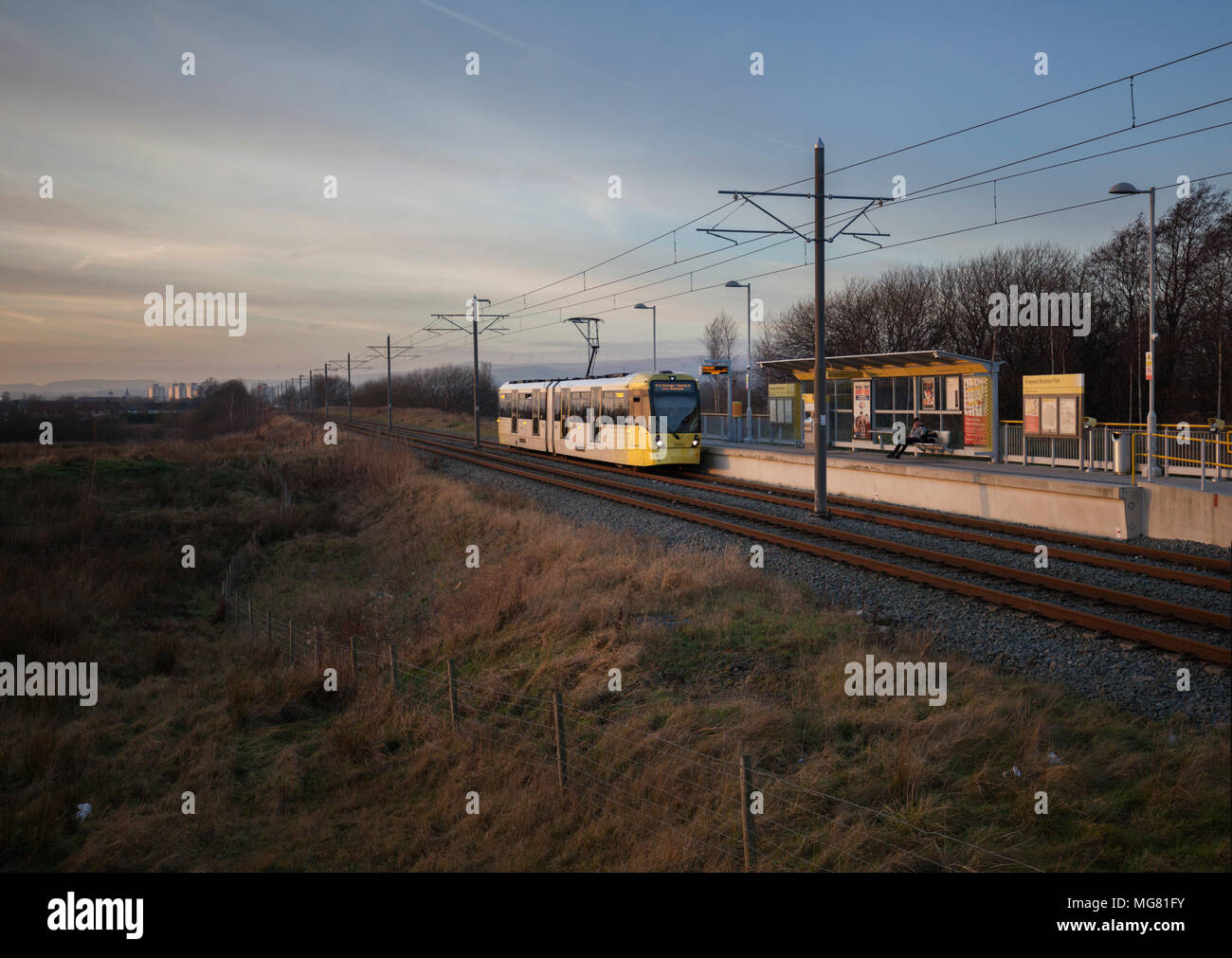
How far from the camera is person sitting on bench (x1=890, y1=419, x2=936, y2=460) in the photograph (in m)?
24.6

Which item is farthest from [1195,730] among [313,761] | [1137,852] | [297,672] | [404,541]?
[404,541]

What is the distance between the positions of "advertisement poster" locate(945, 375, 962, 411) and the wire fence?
19.3 m

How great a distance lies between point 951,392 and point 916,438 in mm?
1713

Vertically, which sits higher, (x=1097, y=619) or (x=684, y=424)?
(x=684, y=424)

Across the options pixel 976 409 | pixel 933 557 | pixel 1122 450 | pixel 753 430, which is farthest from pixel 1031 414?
pixel 753 430

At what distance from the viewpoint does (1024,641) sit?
9141mm

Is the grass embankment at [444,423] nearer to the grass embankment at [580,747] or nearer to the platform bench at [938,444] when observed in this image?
the platform bench at [938,444]

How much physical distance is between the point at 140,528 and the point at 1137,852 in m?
28.1

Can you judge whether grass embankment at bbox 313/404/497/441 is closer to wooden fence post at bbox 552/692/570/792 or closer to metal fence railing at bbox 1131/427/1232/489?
metal fence railing at bbox 1131/427/1232/489

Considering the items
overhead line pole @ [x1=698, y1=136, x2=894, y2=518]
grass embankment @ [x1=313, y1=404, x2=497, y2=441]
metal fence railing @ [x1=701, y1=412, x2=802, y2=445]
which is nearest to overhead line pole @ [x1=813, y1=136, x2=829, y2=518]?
overhead line pole @ [x1=698, y1=136, x2=894, y2=518]

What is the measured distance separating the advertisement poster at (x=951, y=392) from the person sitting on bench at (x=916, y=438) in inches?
37.4

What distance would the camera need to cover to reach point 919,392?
85.0 feet

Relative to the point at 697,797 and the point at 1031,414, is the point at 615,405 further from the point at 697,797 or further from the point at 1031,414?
the point at 697,797

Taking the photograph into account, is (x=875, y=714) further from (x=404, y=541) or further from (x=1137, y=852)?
(x=404, y=541)
